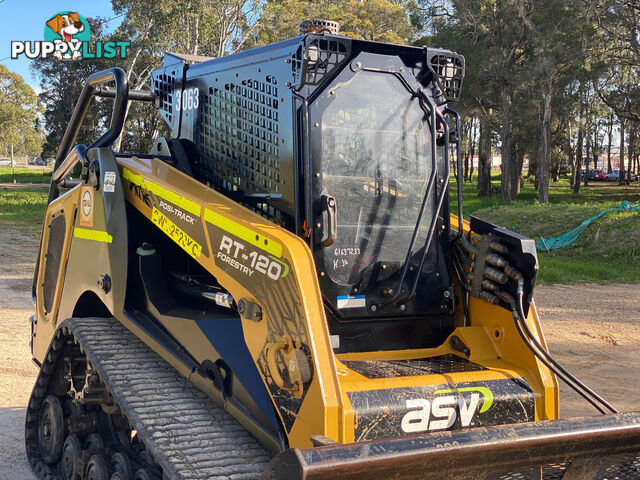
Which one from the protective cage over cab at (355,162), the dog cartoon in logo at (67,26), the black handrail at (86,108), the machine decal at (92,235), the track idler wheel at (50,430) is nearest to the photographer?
the protective cage over cab at (355,162)

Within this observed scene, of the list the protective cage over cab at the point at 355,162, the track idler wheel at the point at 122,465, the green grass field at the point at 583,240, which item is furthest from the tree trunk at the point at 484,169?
the track idler wheel at the point at 122,465

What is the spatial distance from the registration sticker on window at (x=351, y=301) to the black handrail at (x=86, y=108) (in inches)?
70.5

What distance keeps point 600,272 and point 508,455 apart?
12.5m

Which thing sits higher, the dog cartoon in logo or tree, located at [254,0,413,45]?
tree, located at [254,0,413,45]

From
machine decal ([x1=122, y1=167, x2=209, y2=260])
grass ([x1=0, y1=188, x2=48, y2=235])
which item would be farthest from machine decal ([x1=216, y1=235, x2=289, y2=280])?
grass ([x1=0, y1=188, x2=48, y2=235])

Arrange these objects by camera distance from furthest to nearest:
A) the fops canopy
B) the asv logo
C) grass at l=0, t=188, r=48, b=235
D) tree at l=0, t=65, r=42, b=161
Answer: tree at l=0, t=65, r=42, b=161 → grass at l=0, t=188, r=48, b=235 → the fops canopy → the asv logo

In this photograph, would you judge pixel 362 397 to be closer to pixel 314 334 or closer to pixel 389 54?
pixel 314 334

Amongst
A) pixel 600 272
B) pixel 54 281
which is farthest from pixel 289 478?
pixel 600 272

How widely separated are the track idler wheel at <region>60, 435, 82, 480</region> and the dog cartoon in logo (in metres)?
33.0

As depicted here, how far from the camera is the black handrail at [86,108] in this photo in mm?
4309

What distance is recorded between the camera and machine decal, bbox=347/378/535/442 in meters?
2.90

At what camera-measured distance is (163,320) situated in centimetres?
373

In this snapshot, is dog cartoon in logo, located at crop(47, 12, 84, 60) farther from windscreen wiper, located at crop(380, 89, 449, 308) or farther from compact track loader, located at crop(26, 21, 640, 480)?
windscreen wiper, located at crop(380, 89, 449, 308)

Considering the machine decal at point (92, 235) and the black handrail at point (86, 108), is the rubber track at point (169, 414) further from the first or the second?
the black handrail at point (86, 108)
